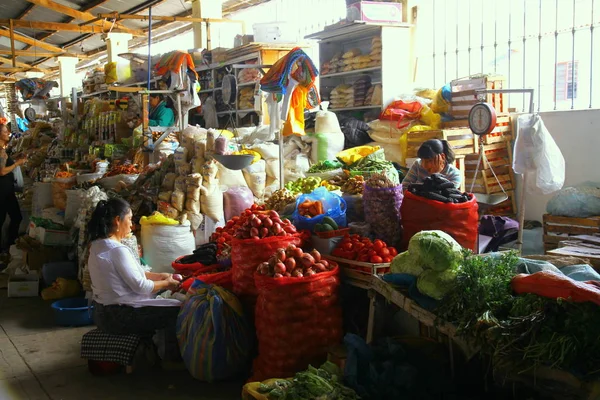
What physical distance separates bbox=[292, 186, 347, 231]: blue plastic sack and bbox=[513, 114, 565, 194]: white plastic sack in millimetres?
1577

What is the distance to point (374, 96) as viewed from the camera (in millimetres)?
7711

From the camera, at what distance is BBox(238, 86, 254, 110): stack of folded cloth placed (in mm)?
8805

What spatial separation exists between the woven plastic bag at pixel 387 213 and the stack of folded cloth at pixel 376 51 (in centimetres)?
410

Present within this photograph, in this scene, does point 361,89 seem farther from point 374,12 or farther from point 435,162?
point 435,162

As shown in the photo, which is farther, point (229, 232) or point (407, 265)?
point (229, 232)

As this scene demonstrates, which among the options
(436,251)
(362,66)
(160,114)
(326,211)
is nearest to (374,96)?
(362,66)

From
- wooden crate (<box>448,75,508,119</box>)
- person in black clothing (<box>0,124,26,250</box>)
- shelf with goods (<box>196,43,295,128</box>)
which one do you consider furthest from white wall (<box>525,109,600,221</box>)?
person in black clothing (<box>0,124,26,250</box>)

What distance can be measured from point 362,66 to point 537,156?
11.8 ft

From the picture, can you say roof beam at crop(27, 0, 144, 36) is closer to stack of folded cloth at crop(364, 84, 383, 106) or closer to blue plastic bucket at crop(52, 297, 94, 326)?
stack of folded cloth at crop(364, 84, 383, 106)

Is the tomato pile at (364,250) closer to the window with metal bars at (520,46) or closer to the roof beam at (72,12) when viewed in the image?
the window with metal bars at (520,46)

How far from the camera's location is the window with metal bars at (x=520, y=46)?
623 cm

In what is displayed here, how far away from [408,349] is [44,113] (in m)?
15.9

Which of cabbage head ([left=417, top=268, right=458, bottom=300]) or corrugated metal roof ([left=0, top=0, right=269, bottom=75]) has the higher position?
corrugated metal roof ([left=0, top=0, right=269, bottom=75])

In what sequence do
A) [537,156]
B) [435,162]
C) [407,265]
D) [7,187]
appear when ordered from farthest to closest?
1. [7,187]
2. [537,156]
3. [435,162]
4. [407,265]
